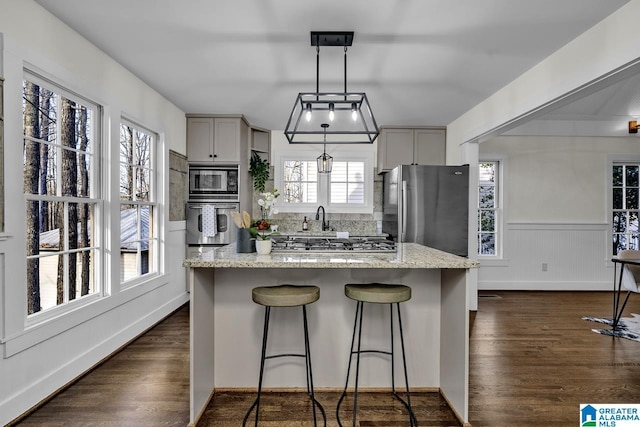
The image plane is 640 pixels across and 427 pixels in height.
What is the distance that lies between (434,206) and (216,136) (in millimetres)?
2941

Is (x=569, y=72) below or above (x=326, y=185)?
above

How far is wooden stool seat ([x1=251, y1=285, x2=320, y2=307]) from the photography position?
185 centimetres

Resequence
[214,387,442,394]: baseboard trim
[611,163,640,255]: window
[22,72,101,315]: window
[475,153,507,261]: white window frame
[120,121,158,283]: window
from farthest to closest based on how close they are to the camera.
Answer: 1. [611,163,640,255]: window
2. [475,153,507,261]: white window frame
3. [120,121,158,283]: window
4. [214,387,442,394]: baseboard trim
5. [22,72,101,315]: window

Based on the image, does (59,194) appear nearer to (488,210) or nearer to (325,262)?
(325,262)

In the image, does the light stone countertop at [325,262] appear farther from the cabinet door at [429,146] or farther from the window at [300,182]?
the window at [300,182]

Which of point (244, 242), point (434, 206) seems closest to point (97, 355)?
point (244, 242)

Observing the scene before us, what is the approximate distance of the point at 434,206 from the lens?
13.4ft

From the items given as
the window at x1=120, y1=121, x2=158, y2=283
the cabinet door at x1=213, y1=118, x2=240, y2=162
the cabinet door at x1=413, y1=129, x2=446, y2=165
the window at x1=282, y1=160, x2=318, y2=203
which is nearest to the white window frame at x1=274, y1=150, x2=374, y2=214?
the window at x1=282, y1=160, x2=318, y2=203

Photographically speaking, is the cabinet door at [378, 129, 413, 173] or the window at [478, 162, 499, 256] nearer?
the cabinet door at [378, 129, 413, 173]

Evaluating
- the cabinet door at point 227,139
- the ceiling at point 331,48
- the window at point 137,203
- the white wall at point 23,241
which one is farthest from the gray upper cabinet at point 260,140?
the white wall at point 23,241

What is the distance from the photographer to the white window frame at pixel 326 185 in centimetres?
513

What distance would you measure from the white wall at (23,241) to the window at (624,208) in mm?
6637

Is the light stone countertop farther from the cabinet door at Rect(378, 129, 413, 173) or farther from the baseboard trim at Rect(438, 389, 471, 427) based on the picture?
the cabinet door at Rect(378, 129, 413, 173)

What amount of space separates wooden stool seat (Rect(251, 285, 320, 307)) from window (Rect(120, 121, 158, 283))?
188 centimetres
